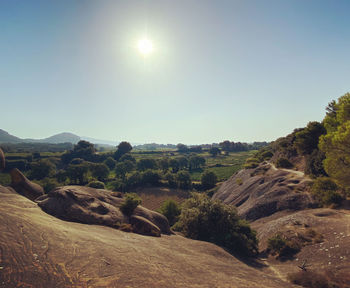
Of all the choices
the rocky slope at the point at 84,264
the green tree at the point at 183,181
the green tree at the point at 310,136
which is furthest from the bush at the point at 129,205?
the green tree at the point at 183,181

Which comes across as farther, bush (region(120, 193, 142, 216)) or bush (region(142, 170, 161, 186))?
bush (region(142, 170, 161, 186))

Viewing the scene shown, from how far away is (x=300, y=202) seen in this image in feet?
96.6

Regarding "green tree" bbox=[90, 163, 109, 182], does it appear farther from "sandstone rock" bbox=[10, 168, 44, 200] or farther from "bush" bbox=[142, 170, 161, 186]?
"sandstone rock" bbox=[10, 168, 44, 200]

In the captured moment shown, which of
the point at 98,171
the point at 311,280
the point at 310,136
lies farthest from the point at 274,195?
the point at 98,171

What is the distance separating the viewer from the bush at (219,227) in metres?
22.9

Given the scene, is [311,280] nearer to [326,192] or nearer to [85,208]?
[326,192]

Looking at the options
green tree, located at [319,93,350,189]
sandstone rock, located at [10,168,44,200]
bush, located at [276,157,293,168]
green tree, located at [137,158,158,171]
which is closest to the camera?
green tree, located at [319,93,350,189]

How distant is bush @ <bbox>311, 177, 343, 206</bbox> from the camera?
25.6 metres

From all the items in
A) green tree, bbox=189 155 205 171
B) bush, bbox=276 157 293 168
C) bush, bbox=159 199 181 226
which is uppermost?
bush, bbox=276 157 293 168

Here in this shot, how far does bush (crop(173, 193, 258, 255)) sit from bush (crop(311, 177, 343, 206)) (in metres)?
12.3

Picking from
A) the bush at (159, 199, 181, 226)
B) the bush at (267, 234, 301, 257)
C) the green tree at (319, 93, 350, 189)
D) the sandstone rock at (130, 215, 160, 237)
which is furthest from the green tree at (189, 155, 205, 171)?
the sandstone rock at (130, 215, 160, 237)

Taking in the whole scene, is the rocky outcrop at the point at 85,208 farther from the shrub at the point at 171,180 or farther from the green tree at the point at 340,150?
the shrub at the point at 171,180

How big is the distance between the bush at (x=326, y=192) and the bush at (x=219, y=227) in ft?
40.3

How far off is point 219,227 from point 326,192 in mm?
16891
